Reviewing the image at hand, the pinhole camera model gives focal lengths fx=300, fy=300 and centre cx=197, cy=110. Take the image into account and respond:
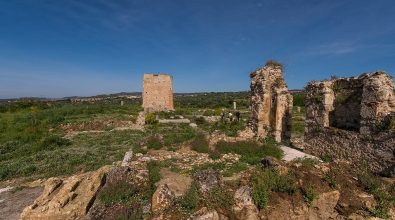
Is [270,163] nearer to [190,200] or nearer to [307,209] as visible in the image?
[307,209]

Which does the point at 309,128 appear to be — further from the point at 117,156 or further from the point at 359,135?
the point at 117,156

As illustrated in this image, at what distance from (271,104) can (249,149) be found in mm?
3283

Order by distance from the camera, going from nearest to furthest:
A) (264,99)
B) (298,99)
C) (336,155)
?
(336,155) → (264,99) → (298,99)

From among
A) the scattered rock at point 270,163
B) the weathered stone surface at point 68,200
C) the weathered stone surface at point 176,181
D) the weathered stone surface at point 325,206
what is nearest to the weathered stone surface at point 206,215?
the weathered stone surface at point 176,181

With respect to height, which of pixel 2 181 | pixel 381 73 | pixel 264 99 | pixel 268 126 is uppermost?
pixel 381 73

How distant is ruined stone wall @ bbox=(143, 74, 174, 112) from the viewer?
3941cm

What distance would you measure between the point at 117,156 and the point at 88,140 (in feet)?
20.0

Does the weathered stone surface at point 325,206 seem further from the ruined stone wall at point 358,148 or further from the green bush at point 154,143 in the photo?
the green bush at point 154,143

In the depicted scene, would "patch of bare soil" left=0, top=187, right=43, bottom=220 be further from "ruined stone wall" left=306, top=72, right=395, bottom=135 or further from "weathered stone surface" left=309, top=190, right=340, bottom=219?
"ruined stone wall" left=306, top=72, right=395, bottom=135

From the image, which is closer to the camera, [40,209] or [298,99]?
[40,209]

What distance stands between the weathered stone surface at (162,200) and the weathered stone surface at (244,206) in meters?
1.45

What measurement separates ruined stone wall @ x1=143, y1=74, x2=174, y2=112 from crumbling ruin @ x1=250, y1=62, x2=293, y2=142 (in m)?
26.4

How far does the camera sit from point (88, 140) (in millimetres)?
19594

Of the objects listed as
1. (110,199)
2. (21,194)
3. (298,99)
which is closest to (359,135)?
(110,199)
